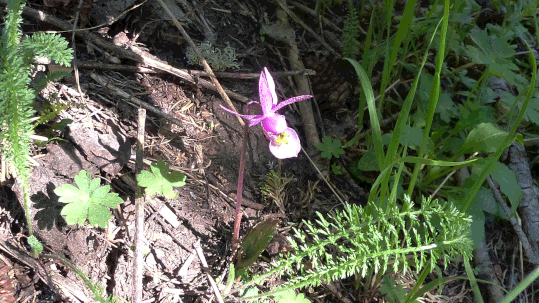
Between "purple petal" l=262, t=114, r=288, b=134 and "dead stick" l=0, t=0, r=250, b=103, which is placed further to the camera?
"dead stick" l=0, t=0, r=250, b=103

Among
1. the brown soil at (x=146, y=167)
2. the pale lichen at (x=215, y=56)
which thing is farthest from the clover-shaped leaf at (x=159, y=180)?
the pale lichen at (x=215, y=56)

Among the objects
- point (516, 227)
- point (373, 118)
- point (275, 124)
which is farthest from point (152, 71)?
point (516, 227)

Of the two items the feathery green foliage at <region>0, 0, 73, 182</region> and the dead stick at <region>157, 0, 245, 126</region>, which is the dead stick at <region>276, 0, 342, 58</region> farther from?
the feathery green foliage at <region>0, 0, 73, 182</region>

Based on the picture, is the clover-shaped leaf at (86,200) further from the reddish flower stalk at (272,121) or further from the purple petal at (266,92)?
the purple petal at (266,92)

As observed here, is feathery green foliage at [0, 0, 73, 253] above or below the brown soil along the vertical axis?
above

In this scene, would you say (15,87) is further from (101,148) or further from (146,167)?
(146,167)

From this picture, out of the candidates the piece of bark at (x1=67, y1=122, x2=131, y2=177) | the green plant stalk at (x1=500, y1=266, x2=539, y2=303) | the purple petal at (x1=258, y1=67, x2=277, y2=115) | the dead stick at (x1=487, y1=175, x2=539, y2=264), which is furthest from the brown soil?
the green plant stalk at (x1=500, y1=266, x2=539, y2=303)

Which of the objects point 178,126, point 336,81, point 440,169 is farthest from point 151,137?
point 440,169
